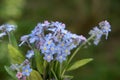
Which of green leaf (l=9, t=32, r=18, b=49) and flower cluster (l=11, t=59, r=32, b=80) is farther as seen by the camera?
green leaf (l=9, t=32, r=18, b=49)

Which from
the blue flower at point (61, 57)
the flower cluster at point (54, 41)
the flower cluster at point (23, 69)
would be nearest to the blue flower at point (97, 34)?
the flower cluster at point (54, 41)

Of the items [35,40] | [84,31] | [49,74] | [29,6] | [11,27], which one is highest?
[29,6]

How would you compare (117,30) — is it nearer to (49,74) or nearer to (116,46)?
(116,46)

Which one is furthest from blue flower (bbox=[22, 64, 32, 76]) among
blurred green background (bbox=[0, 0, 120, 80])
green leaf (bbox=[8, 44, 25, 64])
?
blurred green background (bbox=[0, 0, 120, 80])

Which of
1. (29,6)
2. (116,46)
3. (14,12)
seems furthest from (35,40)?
(29,6)

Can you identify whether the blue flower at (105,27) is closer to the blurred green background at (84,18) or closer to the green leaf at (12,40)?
the green leaf at (12,40)

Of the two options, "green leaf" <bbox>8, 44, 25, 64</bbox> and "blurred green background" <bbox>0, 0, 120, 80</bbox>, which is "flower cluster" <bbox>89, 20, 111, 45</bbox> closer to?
"green leaf" <bbox>8, 44, 25, 64</bbox>

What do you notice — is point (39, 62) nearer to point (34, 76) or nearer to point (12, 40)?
point (34, 76)
